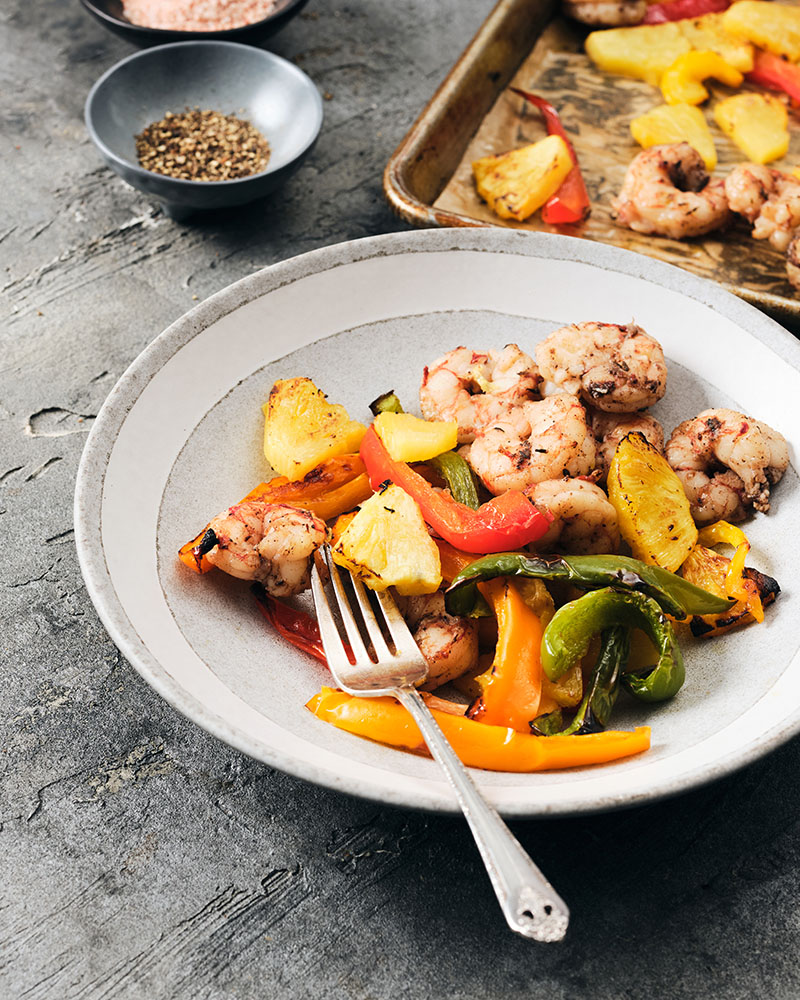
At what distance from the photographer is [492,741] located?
77.0 inches

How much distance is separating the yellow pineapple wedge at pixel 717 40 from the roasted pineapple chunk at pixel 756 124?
25cm

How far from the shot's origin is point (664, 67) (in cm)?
443

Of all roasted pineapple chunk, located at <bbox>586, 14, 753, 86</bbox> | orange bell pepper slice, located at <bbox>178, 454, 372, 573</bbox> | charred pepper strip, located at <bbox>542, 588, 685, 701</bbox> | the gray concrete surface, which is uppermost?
roasted pineapple chunk, located at <bbox>586, 14, 753, 86</bbox>

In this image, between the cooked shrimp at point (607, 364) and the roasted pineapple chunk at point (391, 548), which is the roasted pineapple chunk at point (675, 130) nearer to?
the cooked shrimp at point (607, 364)

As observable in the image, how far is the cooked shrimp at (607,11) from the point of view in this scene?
4.59 m

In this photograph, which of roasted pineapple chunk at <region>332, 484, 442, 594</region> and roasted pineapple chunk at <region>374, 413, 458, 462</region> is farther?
roasted pineapple chunk at <region>374, 413, 458, 462</region>

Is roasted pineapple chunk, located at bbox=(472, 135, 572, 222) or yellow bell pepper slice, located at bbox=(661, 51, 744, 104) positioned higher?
yellow bell pepper slice, located at bbox=(661, 51, 744, 104)

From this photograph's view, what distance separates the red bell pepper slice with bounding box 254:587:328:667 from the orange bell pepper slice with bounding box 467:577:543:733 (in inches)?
15.9

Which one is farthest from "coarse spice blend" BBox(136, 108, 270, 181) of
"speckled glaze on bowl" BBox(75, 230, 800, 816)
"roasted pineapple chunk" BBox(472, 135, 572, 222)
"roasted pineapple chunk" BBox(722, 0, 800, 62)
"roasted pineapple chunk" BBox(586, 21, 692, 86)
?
"roasted pineapple chunk" BBox(722, 0, 800, 62)

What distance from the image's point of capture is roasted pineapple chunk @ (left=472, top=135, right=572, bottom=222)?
365cm

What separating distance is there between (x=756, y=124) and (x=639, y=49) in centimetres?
72

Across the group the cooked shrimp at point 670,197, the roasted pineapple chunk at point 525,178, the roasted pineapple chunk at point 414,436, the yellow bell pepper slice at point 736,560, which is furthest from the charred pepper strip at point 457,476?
the cooked shrimp at point 670,197

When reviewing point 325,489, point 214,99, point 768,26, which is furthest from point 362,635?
point 768,26

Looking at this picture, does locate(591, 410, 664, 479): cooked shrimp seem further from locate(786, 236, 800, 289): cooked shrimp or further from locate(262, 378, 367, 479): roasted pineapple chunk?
locate(786, 236, 800, 289): cooked shrimp
